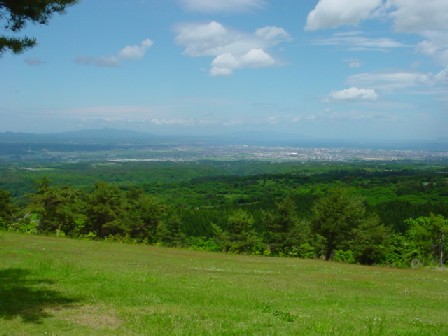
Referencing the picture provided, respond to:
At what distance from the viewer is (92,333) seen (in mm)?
11539

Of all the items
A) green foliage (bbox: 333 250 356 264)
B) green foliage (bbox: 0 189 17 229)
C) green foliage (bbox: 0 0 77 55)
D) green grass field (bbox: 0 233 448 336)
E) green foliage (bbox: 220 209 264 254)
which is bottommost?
green foliage (bbox: 333 250 356 264)

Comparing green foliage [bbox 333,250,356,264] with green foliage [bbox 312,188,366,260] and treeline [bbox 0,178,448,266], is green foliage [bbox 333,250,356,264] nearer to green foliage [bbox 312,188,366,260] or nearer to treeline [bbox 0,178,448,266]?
treeline [bbox 0,178,448,266]

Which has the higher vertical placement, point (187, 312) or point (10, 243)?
point (187, 312)

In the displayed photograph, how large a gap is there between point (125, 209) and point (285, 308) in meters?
59.1

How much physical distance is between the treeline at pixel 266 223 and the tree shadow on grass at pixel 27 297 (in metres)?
40.1

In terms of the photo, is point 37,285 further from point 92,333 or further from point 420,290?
point 420,290

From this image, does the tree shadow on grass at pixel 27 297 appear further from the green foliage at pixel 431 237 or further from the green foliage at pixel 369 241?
the green foliage at pixel 431 237

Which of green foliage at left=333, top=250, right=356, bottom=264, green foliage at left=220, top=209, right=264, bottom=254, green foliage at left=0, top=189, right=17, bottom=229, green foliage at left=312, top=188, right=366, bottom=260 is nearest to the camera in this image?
green foliage at left=312, top=188, right=366, bottom=260

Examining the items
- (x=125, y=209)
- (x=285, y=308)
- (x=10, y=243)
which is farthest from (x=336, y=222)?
(x=285, y=308)

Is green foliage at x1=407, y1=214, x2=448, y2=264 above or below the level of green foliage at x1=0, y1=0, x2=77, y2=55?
below

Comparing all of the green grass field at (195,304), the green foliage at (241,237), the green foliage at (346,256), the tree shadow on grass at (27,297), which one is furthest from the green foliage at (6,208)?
the tree shadow on grass at (27,297)

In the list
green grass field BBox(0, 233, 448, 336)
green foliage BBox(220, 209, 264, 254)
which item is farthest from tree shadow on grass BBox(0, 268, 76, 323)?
green foliage BBox(220, 209, 264, 254)

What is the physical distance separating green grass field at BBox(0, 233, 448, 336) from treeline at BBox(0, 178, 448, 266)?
35.1 meters

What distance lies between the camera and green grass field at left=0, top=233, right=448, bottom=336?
40.4 feet
